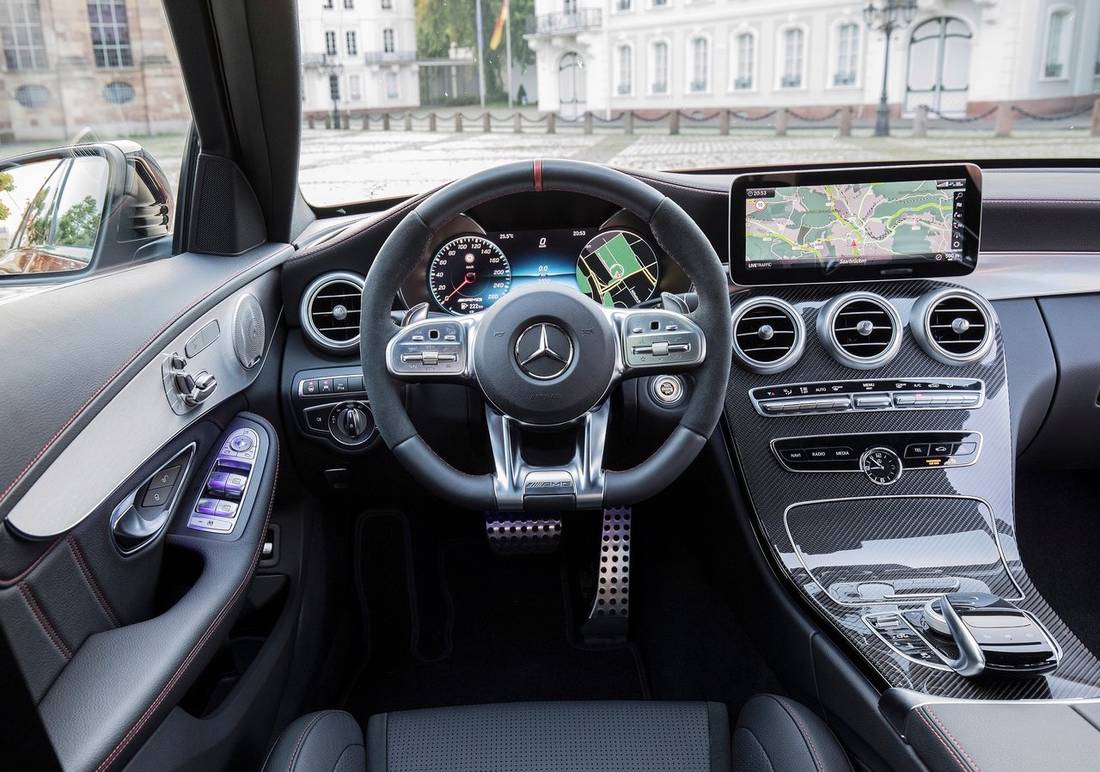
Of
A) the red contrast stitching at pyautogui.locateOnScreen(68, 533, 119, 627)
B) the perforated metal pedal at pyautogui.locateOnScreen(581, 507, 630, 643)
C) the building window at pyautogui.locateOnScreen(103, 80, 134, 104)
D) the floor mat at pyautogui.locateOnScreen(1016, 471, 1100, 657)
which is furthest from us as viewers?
the floor mat at pyautogui.locateOnScreen(1016, 471, 1100, 657)

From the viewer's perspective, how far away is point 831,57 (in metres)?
2.24

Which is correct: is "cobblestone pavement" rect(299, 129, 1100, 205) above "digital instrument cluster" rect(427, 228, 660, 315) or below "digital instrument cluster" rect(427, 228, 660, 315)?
above

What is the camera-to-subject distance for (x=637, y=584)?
8.29 ft

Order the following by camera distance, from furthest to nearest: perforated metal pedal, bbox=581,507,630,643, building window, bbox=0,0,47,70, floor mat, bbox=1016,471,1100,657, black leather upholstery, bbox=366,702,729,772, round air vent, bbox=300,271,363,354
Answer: floor mat, bbox=1016,471,1100,657, perforated metal pedal, bbox=581,507,630,643, round air vent, bbox=300,271,363,354, building window, bbox=0,0,47,70, black leather upholstery, bbox=366,702,729,772

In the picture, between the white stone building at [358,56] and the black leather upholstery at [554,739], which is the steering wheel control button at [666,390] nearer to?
the black leather upholstery at [554,739]

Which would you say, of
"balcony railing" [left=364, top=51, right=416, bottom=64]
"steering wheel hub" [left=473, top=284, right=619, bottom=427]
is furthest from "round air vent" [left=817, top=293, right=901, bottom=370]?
"balcony railing" [left=364, top=51, right=416, bottom=64]

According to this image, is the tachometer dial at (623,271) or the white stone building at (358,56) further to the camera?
the white stone building at (358,56)

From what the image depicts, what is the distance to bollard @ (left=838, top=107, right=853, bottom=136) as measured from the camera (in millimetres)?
2229

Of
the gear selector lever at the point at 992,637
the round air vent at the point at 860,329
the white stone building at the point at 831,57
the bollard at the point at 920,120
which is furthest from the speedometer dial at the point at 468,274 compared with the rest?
the bollard at the point at 920,120

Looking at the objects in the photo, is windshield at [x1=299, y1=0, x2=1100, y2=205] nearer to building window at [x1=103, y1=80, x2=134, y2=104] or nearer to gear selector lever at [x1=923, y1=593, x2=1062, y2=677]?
building window at [x1=103, y1=80, x2=134, y2=104]

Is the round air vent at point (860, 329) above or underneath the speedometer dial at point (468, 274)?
underneath

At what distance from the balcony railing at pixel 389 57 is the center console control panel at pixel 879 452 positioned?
A: 4.12 ft

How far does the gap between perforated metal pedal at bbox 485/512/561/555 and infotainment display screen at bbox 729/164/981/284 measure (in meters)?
0.71

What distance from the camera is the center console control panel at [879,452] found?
200cm
